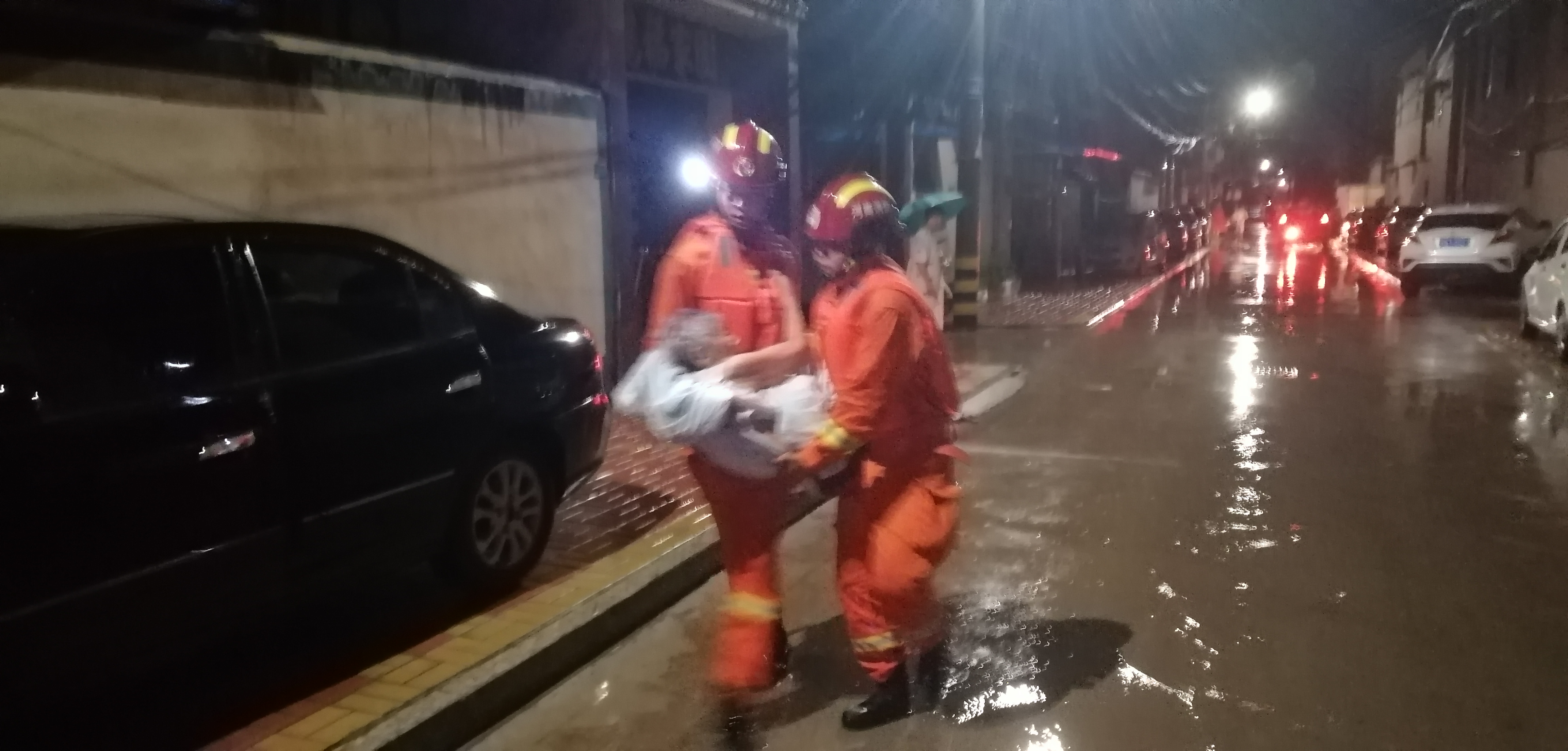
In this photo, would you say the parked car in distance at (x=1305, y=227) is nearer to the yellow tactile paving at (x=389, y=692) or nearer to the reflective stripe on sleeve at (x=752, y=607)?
the reflective stripe on sleeve at (x=752, y=607)

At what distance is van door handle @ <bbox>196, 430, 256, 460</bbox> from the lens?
3.72m

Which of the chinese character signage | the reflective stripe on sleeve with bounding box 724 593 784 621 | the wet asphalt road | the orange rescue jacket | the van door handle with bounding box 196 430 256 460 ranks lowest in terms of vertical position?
the wet asphalt road

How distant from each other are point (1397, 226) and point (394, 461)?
24.1 metres

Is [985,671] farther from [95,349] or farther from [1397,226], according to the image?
[1397,226]

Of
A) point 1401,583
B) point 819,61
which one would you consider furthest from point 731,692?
point 819,61

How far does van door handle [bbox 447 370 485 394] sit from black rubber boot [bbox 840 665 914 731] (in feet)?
7.08

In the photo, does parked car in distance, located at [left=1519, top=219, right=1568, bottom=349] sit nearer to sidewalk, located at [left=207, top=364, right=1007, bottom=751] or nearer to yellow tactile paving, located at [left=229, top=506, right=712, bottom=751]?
sidewalk, located at [left=207, top=364, right=1007, bottom=751]

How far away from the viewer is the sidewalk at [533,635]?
12.4 feet

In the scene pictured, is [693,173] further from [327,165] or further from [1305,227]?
→ [1305,227]

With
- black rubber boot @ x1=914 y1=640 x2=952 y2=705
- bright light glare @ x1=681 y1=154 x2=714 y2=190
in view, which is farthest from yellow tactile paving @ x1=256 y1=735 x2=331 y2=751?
bright light glare @ x1=681 y1=154 x2=714 y2=190

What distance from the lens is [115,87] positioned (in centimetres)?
537

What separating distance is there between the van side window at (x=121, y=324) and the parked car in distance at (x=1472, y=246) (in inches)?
768

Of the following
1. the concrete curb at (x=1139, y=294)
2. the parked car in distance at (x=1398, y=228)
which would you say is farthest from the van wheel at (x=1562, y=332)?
the parked car in distance at (x=1398, y=228)

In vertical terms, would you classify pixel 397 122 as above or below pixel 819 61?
below
